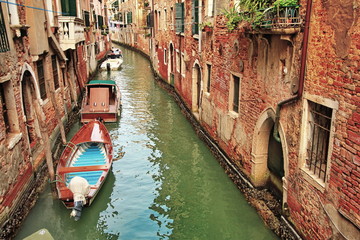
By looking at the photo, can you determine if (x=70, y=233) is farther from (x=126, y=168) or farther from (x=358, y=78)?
(x=358, y=78)

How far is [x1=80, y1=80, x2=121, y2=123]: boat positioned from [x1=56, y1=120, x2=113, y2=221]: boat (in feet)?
9.27

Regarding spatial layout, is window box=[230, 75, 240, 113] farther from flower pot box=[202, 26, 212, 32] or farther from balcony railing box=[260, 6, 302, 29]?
balcony railing box=[260, 6, 302, 29]

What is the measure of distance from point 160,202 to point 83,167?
1991 millimetres

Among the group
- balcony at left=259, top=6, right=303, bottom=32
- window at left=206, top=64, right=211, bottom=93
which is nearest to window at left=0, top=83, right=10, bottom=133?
balcony at left=259, top=6, right=303, bottom=32

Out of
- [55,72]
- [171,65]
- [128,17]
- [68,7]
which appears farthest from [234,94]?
[128,17]

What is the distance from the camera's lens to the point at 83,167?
7781mm

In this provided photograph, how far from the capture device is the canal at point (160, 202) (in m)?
6.42

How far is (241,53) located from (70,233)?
5.24 metres

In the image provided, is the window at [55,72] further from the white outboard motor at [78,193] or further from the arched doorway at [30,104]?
the white outboard motor at [78,193]

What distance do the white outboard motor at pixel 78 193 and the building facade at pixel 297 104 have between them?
358cm

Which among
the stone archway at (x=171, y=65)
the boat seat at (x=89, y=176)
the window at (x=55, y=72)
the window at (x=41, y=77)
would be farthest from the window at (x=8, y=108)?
the stone archway at (x=171, y=65)

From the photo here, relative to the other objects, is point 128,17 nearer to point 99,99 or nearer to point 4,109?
point 99,99

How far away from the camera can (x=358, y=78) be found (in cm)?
376

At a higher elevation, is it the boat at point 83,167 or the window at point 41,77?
the window at point 41,77
